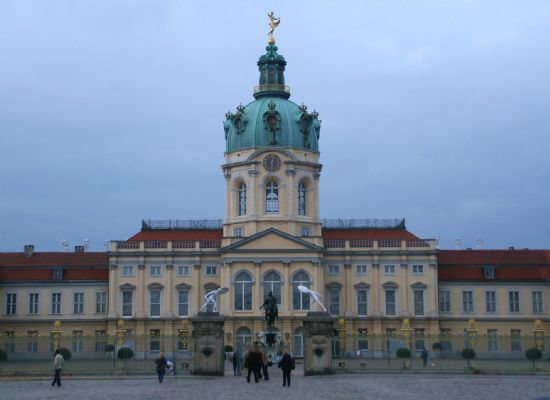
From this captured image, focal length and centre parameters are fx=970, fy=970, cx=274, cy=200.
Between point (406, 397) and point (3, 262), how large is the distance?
65699 mm

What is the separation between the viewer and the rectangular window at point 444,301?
293 ft

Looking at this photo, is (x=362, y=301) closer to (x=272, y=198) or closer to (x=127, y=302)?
(x=272, y=198)

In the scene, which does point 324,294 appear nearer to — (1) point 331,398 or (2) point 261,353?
(2) point 261,353

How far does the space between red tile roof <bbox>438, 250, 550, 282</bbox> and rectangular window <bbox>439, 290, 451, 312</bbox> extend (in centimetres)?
120

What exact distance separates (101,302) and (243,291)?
14.1 metres

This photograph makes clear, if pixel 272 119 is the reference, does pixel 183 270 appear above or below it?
below

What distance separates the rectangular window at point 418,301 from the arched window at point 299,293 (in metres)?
10.1

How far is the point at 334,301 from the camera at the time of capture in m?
88.2

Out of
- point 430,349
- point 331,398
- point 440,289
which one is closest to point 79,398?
point 331,398

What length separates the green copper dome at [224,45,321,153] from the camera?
88.2 metres

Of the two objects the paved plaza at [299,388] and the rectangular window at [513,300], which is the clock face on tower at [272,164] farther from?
the paved plaza at [299,388]

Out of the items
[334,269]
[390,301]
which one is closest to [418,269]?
[390,301]

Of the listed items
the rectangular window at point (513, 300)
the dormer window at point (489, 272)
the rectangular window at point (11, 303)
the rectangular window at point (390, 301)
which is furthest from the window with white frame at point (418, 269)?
the rectangular window at point (11, 303)

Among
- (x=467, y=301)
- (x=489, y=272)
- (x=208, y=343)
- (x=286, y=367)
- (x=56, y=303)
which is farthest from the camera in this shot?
(x=489, y=272)
